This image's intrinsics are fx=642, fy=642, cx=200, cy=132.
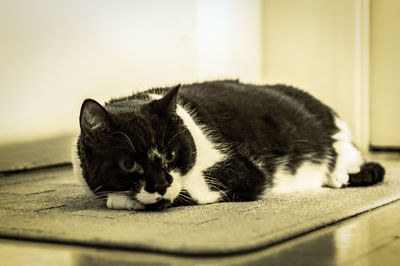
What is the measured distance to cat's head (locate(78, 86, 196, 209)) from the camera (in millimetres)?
1675

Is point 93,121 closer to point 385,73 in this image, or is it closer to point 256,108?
point 256,108

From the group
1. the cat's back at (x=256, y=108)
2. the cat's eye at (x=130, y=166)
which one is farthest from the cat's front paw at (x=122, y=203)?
the cat's back at (x=256, y=108)

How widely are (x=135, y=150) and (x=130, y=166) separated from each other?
0.14 ft

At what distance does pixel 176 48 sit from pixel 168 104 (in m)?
1.66

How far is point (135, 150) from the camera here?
5.50ft

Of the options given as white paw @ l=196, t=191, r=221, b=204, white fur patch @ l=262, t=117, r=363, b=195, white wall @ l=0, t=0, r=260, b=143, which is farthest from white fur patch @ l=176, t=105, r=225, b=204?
white wall @ l=0, t=0, r=260, b=143

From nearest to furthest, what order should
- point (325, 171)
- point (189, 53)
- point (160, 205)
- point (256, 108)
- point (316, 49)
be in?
point (160, 205) → point (256, 108) → point (325, 171) → point (189, 53) → point (316, 49)

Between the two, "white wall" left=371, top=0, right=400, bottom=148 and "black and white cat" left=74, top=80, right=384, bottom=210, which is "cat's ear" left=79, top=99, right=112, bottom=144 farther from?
"white wall" left=371, top=0, right=400, bottom=148

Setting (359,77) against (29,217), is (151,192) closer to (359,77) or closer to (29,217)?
(29,217)

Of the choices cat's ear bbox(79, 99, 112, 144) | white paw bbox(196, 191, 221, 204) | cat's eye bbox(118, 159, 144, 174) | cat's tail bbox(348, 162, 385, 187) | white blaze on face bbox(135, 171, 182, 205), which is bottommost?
cat's tail bbox(348, 162, 385, 187)

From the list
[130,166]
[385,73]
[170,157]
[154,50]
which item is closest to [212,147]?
[170,157]

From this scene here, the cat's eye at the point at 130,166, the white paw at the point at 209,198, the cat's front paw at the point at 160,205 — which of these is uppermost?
the cat's eye at the point at 130,166

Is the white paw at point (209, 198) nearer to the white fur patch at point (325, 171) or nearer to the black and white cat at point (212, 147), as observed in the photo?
the black and white cat at point (212, 147)

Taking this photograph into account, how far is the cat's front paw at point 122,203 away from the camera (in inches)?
69.6
